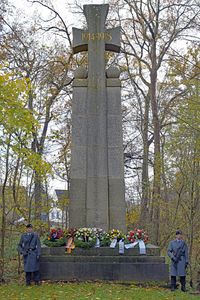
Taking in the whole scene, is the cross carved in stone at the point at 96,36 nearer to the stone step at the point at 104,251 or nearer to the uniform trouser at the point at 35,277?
the stone step at the point at 104,251

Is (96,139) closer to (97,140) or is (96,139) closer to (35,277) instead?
(97,140)

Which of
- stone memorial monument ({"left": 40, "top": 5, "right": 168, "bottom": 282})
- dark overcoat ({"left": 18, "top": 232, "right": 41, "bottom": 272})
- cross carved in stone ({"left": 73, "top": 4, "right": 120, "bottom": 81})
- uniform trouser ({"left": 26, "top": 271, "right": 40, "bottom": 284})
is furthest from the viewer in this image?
cross carved in stone ({"left": 73, "top": 4, "right": 120, "bottom": 81})

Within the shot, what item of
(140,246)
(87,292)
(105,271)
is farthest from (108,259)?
(87,292)

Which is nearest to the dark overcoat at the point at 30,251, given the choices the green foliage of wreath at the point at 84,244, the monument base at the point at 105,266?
the monument base at the point at 105,266

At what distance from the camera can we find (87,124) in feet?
43.7

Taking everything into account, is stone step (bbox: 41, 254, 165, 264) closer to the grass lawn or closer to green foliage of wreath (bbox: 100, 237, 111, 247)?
green foliage of wreath (bbox: 100, 237, 111, 247)

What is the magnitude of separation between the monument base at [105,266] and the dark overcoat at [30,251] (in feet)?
1.01

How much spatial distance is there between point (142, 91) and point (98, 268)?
17139mm

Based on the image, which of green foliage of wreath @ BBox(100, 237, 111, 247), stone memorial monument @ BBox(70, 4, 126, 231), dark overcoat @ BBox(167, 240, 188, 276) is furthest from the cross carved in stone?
dark overcoat @ BBox(167, 240, 188, 276)

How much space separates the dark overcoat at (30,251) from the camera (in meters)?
10.6

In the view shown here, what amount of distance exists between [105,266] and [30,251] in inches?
70.4

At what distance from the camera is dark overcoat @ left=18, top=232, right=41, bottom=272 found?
10589mm

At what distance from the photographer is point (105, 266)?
35.4ft

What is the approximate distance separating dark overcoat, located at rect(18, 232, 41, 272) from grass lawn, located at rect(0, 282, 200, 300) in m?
0.46
